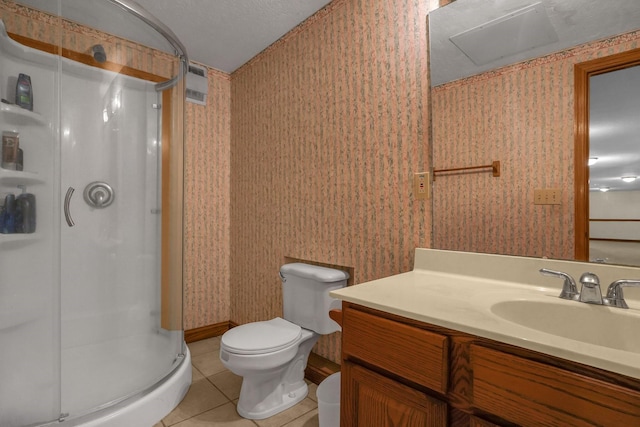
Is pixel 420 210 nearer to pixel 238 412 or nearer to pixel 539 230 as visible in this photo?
pixel 539 230

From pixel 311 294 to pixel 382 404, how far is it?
0.91 metres

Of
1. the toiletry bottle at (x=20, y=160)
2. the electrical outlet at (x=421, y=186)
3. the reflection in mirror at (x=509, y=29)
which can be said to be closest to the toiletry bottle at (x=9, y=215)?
the toiletry bottle at (x=20, y=160)

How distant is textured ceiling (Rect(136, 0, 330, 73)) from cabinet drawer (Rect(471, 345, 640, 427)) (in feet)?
6.52

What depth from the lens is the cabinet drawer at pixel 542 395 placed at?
0.56 m

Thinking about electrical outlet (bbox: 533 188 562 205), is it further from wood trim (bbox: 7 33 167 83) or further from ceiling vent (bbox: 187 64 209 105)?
ceiling vent (bbox: 187 64 209 105)

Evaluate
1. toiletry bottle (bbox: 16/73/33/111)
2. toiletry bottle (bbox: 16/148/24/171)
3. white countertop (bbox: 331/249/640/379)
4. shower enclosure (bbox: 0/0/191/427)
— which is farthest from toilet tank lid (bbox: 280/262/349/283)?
toiletry bottle (bbox: 16/73/33/111)

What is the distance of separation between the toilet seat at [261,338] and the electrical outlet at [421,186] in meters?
0.93

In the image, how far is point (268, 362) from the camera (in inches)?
58.7

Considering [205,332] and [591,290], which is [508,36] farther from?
[205,332]

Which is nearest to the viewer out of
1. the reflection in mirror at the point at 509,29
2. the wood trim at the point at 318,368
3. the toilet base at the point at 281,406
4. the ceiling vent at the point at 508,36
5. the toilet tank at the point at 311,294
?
the reflection in mirror at the point at 509,29

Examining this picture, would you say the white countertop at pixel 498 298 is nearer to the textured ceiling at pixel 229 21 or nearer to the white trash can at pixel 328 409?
the white trash can at pixel 328 409

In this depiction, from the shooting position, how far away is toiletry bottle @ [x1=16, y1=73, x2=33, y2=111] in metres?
1.40

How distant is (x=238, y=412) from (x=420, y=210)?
4.53ft

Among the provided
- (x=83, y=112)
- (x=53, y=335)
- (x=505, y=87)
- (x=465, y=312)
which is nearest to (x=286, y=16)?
(x=83, y=112)
